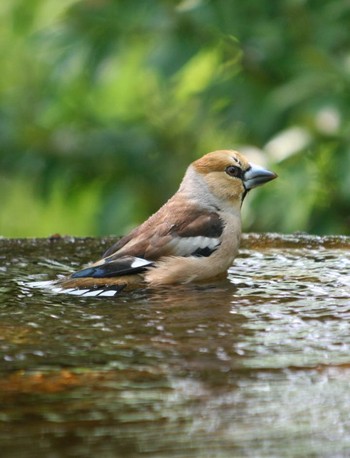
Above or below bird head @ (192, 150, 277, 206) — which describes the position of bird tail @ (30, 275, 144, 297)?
below

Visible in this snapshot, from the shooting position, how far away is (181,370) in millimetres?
2693

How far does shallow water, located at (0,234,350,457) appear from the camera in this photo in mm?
2160

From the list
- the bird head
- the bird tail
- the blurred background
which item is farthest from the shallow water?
the blurred background

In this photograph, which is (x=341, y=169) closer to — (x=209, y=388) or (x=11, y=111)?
(x=11, y=111)

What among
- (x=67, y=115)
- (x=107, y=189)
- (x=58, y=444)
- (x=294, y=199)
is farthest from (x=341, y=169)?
(x=58, y=444)

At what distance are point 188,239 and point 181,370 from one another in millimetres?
1977

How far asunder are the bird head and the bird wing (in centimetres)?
26

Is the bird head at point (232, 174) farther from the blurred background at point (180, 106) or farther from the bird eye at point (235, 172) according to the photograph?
the blurred background at point (180, 106)

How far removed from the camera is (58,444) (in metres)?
2.15

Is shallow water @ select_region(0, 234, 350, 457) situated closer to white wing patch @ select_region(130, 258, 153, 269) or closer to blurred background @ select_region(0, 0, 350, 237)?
white wing patch @ select_region(130, 258, 153, 269)

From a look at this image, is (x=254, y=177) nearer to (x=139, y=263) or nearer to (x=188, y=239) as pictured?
(x=188, y=239)

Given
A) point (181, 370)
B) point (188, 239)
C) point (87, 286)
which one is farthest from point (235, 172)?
point (181, 370)

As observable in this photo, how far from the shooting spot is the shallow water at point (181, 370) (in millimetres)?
2160

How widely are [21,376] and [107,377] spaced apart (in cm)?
21
